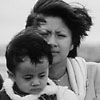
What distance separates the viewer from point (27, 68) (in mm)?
2799

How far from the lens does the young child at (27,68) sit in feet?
9.22

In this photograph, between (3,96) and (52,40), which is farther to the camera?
(52,40)

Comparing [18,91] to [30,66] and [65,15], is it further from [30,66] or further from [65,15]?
[65,15]

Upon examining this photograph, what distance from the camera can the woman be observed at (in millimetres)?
3373

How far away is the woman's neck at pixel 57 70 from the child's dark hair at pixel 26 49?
0.64 metres

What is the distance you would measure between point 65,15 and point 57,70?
1.34 feet

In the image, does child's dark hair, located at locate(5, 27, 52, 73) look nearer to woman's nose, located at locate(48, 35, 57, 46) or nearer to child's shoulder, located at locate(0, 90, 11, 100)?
child's shoulder, located at locate(0, 90, 11, 100)

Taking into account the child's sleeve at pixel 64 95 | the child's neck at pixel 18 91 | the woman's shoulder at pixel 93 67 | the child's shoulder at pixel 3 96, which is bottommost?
the woman's shoulder at pixel 93 67

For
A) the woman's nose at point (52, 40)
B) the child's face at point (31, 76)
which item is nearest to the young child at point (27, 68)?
the child's face at point (31, 76)

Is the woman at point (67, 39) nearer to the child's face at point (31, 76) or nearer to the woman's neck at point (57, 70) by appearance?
the woman's neck at point (57, 70)

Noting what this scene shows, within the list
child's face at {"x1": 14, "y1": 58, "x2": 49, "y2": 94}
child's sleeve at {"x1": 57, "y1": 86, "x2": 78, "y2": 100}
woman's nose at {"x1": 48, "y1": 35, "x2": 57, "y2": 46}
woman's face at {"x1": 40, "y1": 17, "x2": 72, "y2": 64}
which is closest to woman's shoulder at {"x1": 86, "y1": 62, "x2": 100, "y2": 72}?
woman's face at {"x1": 40, "y1": 17, "x2": 72, "y2": 64}

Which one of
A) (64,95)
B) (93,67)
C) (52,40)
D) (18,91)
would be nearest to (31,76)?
(18,91)

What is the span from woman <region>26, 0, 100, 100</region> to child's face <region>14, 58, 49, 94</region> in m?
0.49

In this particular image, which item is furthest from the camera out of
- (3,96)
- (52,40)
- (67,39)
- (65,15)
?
(65,15)
